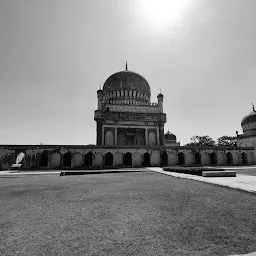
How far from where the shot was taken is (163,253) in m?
3.06

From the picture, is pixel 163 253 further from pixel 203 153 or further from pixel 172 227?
pixel 203 153

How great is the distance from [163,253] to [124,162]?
29.5m

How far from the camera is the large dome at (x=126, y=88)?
4097 centimetres

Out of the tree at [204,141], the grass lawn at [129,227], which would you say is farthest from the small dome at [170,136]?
the grass lawn at [129,227]

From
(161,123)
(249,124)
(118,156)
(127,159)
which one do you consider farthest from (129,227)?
(249,124)

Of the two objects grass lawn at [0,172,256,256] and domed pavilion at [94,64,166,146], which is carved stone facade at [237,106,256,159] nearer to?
domed pavilion at [94,64,166,146]

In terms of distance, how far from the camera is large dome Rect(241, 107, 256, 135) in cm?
4250

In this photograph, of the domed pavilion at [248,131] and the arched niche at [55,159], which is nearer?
the arched niche at [55,159]

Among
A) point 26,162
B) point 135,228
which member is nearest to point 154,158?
point 26,162

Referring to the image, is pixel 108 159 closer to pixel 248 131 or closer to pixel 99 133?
pixel 99 133

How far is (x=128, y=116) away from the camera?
125 ft

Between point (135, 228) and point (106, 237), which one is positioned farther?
point (135, 228)

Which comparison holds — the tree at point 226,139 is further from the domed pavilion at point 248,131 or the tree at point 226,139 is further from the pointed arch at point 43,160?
the pointed arch at point 43,160

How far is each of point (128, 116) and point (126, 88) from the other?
709cm
